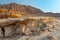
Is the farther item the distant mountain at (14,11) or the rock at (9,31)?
the distant mountain at (14,11)

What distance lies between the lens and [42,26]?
28.9ft

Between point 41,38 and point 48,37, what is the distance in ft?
0.95

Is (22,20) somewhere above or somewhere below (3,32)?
above

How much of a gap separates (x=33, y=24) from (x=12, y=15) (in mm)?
1113

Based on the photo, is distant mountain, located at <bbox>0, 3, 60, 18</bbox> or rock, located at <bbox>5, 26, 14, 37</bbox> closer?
rock, located at <bbox>5, 26, 14, 37</bbox>

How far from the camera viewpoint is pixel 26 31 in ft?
23.8

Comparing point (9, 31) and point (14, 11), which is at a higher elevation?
point (14, 11)

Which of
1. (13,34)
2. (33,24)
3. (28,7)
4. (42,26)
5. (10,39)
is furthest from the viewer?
(28,7)

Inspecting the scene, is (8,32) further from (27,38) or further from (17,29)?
(27,38)

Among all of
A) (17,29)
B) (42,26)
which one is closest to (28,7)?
(42,26)

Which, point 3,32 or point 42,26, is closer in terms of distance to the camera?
point 3,32

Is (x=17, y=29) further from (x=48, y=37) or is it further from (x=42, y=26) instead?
(x=42, y=26)

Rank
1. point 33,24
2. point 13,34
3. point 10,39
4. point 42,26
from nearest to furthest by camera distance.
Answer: point 10,39 < point 13,34 < point 33,24 < point 42,26

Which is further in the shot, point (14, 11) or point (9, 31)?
point (14, 11)
